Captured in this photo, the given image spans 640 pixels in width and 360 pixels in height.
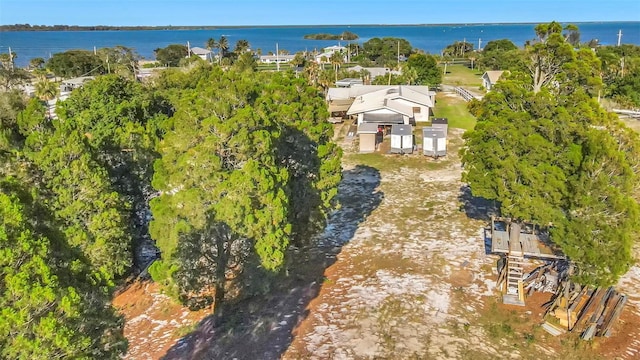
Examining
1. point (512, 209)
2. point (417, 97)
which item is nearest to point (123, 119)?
point (512, 209)

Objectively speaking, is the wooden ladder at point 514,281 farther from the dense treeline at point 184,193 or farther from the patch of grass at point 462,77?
the patch of grass at point 462,77

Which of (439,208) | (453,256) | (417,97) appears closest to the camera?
(453,256)

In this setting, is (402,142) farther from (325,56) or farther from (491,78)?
(325,56)

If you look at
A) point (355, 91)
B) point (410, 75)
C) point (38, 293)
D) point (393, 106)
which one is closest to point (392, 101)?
point (393, 106)

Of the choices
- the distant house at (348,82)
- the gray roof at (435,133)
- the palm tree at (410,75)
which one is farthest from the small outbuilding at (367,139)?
the distant house at (348,82)

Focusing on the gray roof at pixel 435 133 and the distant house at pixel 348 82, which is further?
the distant house at pixel 348 82

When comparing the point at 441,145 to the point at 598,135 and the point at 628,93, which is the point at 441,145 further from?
the point at 628,93

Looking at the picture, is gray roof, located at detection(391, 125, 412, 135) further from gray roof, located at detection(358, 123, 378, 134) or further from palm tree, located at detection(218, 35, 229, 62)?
palm tree, located at detection(218, 35, 229, 62)
